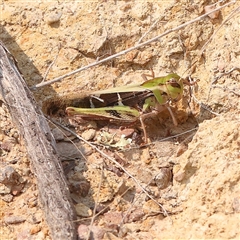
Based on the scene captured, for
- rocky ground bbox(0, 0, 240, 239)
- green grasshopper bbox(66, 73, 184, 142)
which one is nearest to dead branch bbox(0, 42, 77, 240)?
rocky ground bbox(0, 0, 240, 239)

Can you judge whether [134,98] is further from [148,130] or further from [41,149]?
[41,149]

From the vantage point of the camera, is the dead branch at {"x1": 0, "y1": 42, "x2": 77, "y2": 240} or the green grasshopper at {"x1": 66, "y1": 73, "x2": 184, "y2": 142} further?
the green grasshopper at {"x1": 66, "y1": 73, "x2": 184, "y2": 142}

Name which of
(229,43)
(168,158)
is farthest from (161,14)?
(168,158)

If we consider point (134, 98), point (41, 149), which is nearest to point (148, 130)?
point (134, 98)

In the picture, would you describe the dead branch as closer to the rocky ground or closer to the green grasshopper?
the rocky ground

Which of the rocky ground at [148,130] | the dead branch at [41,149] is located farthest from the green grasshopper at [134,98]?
the dead branch at [41,149]

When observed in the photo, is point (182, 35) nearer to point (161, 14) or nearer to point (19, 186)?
point (161, 14)
